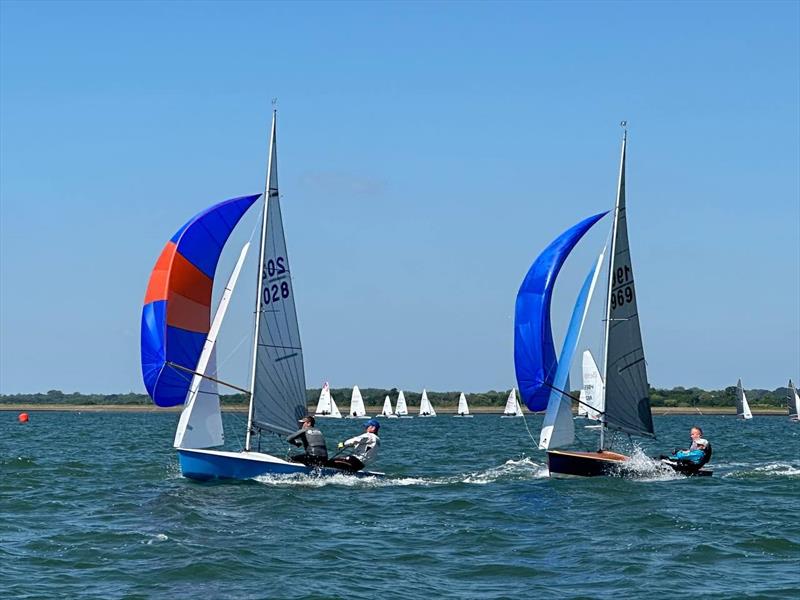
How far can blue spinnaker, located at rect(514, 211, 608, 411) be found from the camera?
89.1 ft

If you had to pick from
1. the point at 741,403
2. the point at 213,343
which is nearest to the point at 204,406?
the point at 213,343

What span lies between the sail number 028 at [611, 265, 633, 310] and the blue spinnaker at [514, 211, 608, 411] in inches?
84.7

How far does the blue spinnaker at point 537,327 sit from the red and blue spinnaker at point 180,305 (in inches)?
279

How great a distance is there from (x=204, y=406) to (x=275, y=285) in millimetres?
3198

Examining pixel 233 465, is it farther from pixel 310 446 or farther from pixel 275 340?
pixel 275 340

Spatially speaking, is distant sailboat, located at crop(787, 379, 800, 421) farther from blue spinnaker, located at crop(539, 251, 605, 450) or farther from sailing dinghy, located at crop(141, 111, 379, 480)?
sailing dinghy, located at crop(141, 111, 379, 480)

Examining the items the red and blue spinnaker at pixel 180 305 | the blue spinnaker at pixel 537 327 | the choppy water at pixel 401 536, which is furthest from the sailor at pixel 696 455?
the red and blue spinnaker at pixel 180 305

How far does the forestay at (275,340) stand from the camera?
26.7 m

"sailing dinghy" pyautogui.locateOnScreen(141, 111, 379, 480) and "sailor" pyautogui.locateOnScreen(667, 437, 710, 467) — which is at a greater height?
"sailing dinghy" pyautogui.locateOnScreen(141, 111, 379, 480)

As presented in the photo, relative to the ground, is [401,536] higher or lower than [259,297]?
lower

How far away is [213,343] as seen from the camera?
26297mm

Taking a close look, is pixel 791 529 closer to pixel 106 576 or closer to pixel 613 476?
pixel 613 476

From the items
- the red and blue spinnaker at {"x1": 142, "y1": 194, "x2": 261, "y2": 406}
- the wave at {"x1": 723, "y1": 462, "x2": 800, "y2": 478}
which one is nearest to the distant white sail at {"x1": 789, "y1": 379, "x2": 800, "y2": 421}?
the wave at {"x1": 723, "y1": 462, "x2": 800, "y2": 478}

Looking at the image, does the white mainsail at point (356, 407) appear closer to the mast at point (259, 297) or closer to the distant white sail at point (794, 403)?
the distant white sail at point (794, 403)
